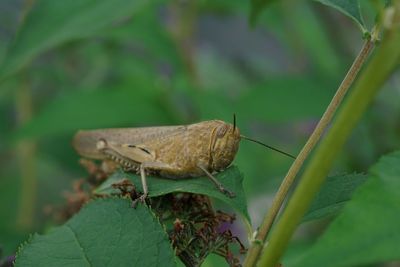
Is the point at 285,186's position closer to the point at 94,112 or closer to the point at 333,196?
the point at 333,196

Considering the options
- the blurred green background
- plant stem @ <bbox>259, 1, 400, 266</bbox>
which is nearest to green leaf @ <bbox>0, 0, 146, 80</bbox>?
the blurred green background

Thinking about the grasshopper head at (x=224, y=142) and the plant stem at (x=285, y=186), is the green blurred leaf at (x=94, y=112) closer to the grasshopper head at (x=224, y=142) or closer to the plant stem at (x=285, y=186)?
the grasshopper head at (x=224, y=142)

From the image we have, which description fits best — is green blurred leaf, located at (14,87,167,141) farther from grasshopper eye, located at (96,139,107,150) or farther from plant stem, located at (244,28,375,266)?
plant stem, located at (244,28,375,266)

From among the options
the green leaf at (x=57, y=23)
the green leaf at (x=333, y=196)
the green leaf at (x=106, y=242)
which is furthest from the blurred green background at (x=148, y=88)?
the green leaf at (x=333, y=196)

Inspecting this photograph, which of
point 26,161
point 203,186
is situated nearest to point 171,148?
point 203,186

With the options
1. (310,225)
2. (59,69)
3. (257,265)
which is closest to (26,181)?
(59,69)

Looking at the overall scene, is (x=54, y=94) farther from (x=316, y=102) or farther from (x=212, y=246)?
(x=212, y=246)
